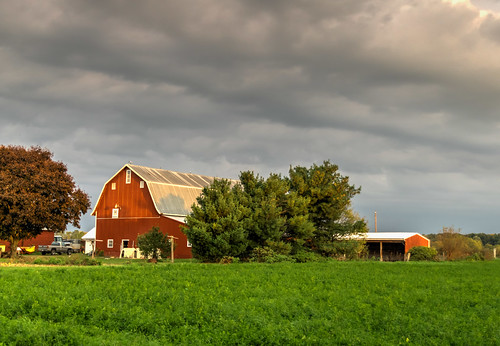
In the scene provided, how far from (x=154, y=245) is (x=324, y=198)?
1652 centimetres

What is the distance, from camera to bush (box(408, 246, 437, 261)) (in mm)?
60594

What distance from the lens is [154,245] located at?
154 ft

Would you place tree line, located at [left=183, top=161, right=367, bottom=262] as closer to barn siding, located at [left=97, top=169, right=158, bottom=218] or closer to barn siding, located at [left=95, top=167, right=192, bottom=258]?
barn siding, located at [left=95, top=167, right=192, bottom=258]

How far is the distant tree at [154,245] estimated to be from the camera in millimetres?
46844

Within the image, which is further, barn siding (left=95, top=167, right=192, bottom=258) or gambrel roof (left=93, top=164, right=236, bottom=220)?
gambrel roof (left=93, top=164, right=236, bottom=220)

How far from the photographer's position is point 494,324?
47.3 feet

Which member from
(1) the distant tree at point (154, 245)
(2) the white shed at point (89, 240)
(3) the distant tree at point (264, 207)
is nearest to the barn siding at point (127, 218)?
(1) the distant tree at point (154, 245)

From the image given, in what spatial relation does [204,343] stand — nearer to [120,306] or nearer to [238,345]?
[238,345]

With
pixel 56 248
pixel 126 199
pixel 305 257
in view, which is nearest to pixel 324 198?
pixel 305 257

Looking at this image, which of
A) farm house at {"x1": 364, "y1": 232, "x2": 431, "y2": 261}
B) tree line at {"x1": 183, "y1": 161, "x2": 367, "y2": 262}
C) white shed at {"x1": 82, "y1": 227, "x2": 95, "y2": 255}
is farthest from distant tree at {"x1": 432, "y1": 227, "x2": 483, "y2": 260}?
white shed at {"x1": 82, "y1": 227, "x2": 95, "y2": 255}

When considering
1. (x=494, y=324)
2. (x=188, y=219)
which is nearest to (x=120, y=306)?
(x=494, y=324)

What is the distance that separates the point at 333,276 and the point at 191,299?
1184 centimetres

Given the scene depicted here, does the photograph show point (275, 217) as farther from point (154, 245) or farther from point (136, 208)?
point (136, 208)

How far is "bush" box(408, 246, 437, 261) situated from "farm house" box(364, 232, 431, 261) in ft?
3.94
